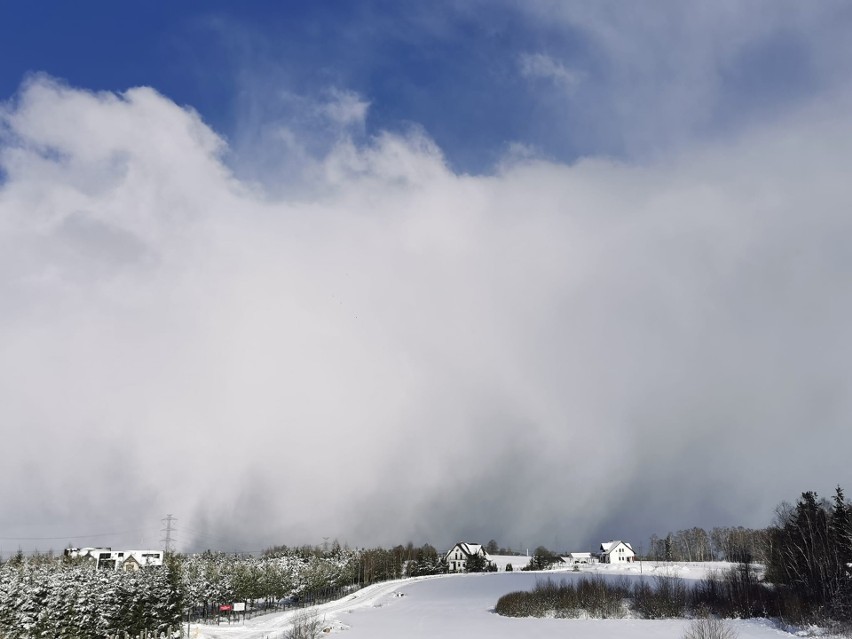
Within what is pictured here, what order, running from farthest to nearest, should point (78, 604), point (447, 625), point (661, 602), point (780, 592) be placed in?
point (661, 602)
point (780, 592)
point (447, 625)
point (78, 604)

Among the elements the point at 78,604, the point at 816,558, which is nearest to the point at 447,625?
the point at 78,604

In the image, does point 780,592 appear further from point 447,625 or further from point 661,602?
point 447,625

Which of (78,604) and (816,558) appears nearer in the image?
(78,604)

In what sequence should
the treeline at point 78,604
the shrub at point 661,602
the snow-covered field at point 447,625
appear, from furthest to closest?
the shrub at point 661,602 < the snow-covered field at point 447,625 < the treeline at point 78,604

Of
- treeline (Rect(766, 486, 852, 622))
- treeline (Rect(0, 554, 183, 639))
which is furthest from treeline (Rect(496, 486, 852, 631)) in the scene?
treeline (Rect(0, 554, 183, 639))

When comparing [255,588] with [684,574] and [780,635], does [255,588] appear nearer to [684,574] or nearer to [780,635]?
[780,635]

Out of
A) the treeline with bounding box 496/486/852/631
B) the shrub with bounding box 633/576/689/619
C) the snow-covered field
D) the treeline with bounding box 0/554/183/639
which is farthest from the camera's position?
the shrub with bounding box 633/576/689/619

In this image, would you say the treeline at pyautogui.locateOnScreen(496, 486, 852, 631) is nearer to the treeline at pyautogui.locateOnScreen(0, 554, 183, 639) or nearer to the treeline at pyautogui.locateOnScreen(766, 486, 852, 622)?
the treeline at pyautogui.locateOnScreen(766, 486, 852, 622)

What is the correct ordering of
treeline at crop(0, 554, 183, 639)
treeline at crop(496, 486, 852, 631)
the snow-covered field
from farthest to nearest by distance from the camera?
treeline at crop(496, 486, 852, 631) → the snow-covered field → treeline at crop(0, 554, 183, 639)

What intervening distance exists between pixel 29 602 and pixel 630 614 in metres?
104

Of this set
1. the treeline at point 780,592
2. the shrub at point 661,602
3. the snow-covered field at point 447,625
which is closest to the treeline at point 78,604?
the snow-covered field at point 447,625

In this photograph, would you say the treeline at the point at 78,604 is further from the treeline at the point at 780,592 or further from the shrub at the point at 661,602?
the shrub at the point at 661,602

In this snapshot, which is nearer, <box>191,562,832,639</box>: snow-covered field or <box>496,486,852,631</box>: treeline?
<box>191,562,832,639</box>: snow-covered field

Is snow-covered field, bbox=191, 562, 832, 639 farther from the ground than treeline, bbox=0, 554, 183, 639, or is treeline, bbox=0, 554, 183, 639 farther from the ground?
treeline, bbox=0, 554, 183, 639
